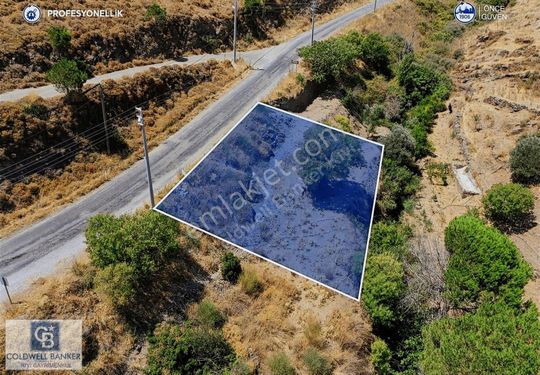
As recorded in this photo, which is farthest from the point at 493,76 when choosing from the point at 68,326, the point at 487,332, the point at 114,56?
the point at 68,326

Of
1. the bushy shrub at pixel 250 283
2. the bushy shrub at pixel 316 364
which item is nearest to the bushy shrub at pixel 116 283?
the bushy shrub at pixel 250 283

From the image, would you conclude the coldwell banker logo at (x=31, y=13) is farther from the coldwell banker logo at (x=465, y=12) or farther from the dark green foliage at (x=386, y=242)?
the coldwell banker logo at (x=465, y=12)

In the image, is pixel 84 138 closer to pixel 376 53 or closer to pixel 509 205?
pixel 509 205

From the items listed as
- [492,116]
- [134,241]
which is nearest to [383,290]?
[134,241]

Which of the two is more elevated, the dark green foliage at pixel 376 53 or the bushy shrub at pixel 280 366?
the dark green foliage at pixel 376 53

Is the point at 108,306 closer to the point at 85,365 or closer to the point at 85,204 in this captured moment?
the point at 85,365

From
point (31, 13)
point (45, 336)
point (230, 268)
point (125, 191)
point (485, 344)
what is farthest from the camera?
point (31, 13)
